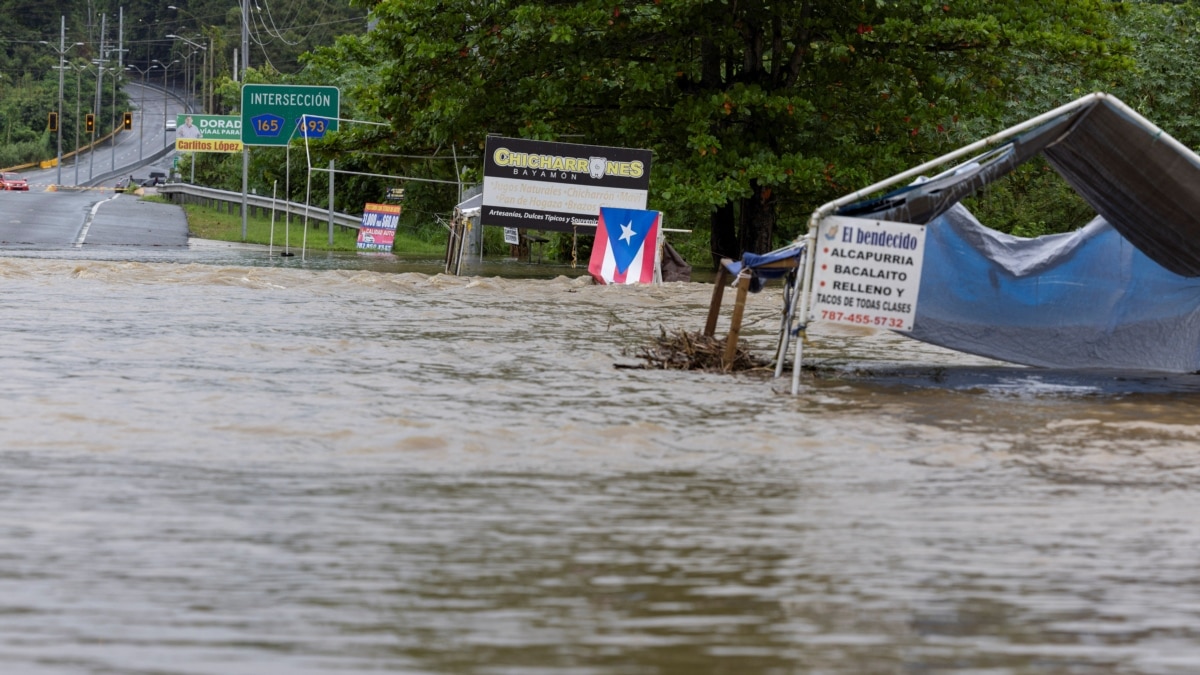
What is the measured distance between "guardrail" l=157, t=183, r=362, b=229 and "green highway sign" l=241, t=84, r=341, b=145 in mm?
1801

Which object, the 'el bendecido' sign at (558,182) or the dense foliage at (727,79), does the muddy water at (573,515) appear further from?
the dense foliage at (727,79)

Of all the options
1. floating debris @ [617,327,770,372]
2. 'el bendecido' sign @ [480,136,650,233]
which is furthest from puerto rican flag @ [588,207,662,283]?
floating debris @ [617,327,770,372]

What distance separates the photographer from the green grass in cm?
4003

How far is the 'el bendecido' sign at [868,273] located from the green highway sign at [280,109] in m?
29.9

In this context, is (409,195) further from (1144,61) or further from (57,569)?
(57,569)

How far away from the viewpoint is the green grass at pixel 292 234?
1576 inches

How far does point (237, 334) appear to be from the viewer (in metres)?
14.7

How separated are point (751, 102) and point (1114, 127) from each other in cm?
1334

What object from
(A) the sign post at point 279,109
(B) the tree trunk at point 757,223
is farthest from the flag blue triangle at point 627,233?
(A) the sign post at point 279,109

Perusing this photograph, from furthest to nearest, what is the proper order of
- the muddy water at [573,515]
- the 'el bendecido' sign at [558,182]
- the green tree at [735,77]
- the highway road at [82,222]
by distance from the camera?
1. the highway road at [82,222]
2. the green tree at [735,77]
3. the 'el bendecido' sign at [558,182]
4. the muddy water at [573,515]

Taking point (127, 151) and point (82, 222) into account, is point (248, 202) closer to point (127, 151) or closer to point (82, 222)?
point (82, 222)

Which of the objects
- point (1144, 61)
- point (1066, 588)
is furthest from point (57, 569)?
point (1144, 61)

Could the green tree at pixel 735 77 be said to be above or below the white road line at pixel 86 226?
above

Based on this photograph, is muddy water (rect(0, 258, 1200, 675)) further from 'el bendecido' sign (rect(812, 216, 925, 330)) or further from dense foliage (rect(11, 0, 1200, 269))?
dense foliage (rect(11, 0, 1200, 269))
